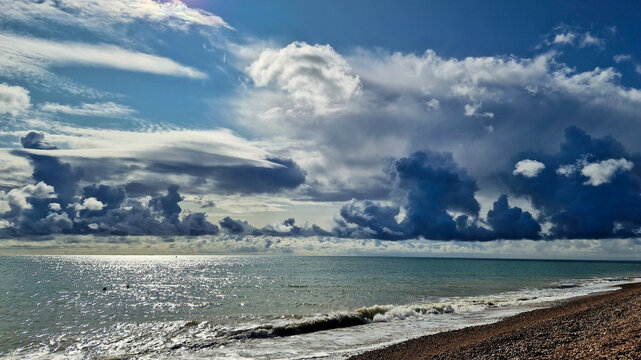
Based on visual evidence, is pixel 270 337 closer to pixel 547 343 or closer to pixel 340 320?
pixel 340 320

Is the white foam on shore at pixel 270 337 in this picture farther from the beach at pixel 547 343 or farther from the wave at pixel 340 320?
the beach at pixel 547 343

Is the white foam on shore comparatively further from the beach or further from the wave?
the beach

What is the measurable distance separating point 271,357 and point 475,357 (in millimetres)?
11646

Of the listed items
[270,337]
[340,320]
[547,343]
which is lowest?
[270,337]

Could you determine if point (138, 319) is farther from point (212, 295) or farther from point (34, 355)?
point (212, 295)

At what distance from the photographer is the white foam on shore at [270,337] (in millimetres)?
24484

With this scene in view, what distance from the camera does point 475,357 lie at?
16.0 meters

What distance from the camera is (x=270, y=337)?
95.5 ft

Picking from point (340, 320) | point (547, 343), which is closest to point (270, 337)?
point (340, 320)

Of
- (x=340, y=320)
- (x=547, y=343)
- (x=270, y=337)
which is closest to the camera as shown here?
(x=547, y=343)

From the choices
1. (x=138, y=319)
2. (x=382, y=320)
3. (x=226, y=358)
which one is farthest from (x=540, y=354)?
(x=138, y=319)

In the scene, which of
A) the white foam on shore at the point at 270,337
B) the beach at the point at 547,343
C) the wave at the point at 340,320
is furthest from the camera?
the wave at the point at 340,320

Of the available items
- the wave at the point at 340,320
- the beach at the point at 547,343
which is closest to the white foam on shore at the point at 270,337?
the wave at the point at 340,320

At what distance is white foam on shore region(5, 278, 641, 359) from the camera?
80.3 feet
